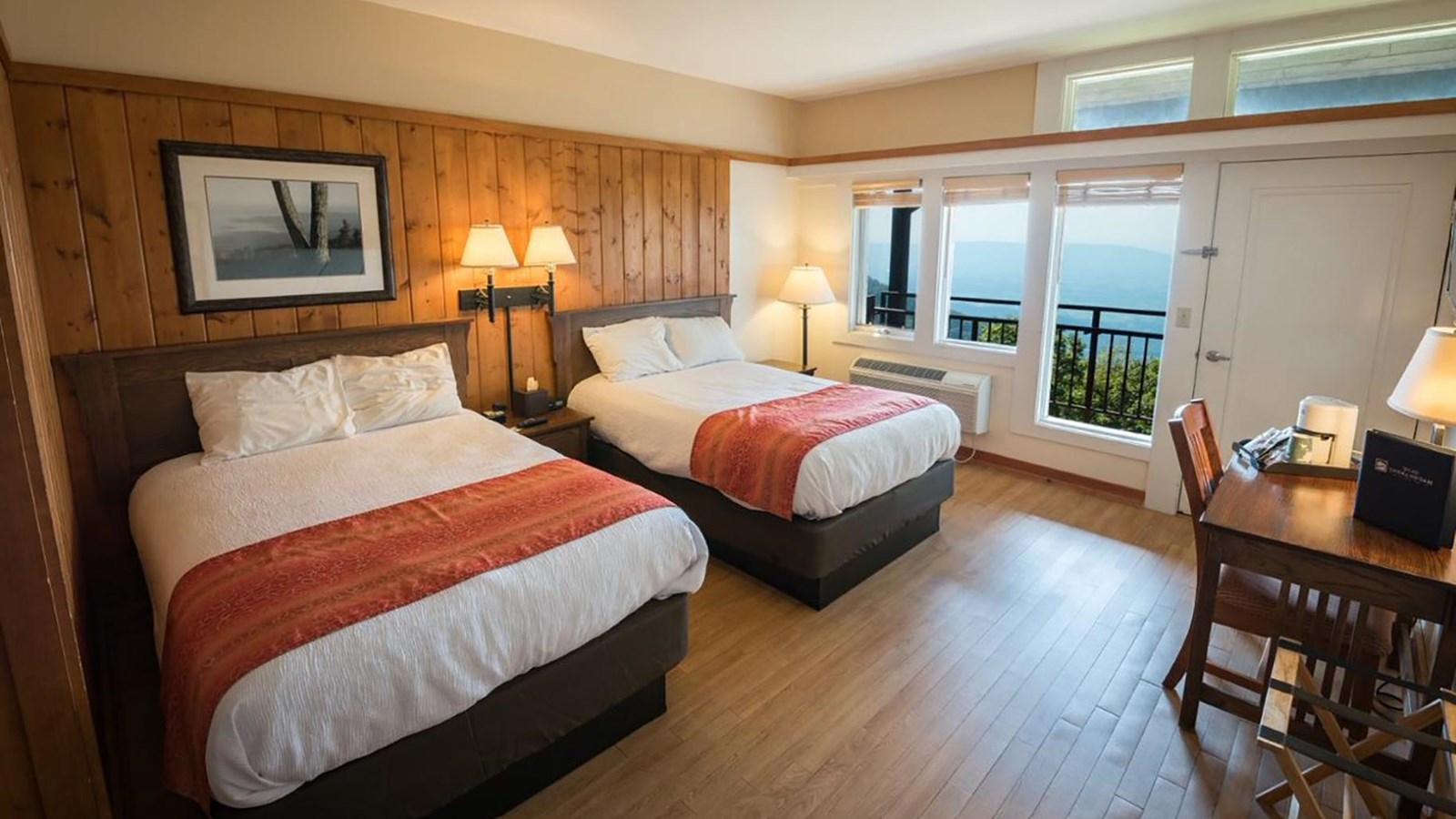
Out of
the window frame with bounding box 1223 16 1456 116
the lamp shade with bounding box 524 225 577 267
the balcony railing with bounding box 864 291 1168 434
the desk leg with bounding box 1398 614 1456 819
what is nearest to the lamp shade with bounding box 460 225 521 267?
the lamp shade with bounding box 524 225 577 267

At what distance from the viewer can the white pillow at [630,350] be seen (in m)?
4.17

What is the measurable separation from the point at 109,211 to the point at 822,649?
328cm

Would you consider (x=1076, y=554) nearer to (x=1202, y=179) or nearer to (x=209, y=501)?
(x=1202, y=179)

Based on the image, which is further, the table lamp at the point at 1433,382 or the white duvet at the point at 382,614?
the table lamp at the point at 1433,382

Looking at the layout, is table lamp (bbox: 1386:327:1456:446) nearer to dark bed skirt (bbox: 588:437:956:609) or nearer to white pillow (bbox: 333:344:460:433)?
dark bed skirt (bbox: 588:437:956:609)

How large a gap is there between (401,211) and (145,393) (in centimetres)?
135

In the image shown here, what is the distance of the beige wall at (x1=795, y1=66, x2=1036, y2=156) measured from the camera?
4.43m

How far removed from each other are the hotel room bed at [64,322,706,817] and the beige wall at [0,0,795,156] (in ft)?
3.82

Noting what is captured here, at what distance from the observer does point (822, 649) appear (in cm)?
276

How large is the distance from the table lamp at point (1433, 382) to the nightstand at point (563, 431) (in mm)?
3344

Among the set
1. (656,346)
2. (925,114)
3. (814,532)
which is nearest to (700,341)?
(656,346)

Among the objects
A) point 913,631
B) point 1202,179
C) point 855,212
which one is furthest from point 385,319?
point 1202,179

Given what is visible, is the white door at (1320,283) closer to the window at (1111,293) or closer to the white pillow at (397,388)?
the window at (1111,293)

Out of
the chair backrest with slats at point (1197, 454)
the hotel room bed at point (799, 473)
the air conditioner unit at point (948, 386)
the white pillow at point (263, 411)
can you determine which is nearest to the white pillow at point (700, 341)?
the hotel room bed at point (799, 473)
